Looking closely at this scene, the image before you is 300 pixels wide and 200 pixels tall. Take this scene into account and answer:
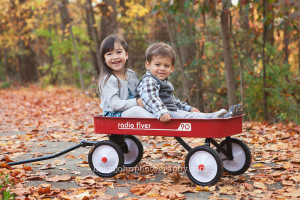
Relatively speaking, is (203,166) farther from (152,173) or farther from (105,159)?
(105,159)

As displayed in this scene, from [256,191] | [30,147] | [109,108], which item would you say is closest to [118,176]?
[109,108]

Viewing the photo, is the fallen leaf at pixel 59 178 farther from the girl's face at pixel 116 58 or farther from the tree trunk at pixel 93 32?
the tree trunk at pixel 93 32

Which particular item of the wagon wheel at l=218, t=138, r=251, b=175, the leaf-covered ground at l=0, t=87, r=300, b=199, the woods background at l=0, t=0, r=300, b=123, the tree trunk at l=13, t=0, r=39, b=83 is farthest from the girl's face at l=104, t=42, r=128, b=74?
the tree trunk at l=13, t=0, r=39, b=83

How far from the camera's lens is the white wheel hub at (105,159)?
4.08m

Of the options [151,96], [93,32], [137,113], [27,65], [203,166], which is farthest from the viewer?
[27,65]

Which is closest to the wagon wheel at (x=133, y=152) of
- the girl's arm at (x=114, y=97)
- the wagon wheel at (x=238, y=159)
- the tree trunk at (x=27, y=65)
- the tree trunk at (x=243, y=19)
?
the girl's arm at (x=114, y=97)

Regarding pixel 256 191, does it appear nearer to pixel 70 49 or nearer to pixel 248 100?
pixel 248 100

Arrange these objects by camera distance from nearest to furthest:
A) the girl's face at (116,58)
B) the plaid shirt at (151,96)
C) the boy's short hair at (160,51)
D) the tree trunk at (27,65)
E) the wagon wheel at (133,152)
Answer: the plaid shirt at (151,96), the boy's short hair at (160,51), the girl's face at (116,58), the wagon wheel at (133,152), the tree trunk at (27,65)

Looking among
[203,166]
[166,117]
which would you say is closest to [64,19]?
[166,117]

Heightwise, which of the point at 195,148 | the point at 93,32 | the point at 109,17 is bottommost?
the point at 195,148

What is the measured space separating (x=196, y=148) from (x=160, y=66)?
96 cm

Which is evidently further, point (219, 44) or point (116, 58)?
point (219, 44)

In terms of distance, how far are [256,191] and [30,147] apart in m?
3.68

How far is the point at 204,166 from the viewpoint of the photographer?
3656mm
